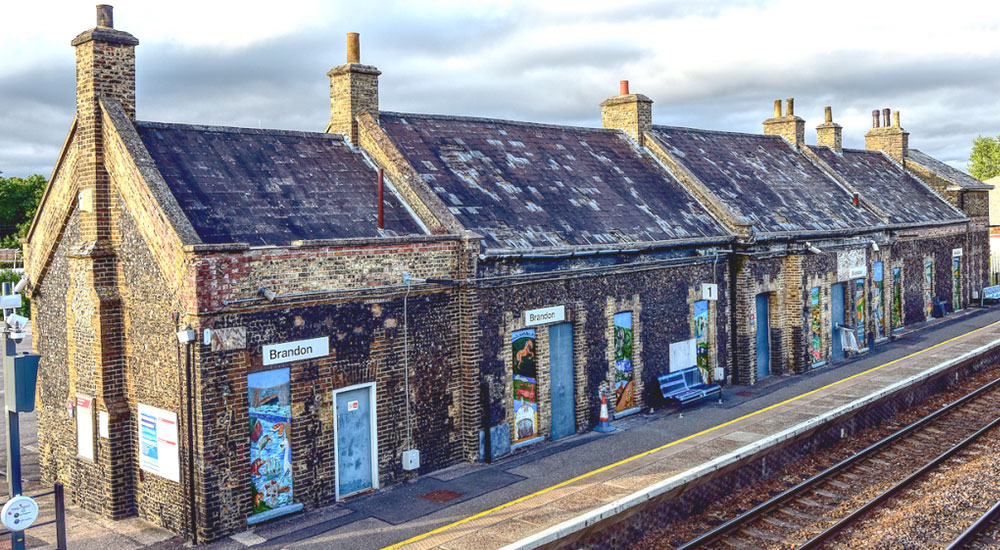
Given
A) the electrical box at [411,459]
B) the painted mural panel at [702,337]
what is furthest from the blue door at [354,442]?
the painted mural panel at [702,337]

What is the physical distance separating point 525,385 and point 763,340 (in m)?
10.3

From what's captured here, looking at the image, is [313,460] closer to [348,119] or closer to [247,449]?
[247,449]

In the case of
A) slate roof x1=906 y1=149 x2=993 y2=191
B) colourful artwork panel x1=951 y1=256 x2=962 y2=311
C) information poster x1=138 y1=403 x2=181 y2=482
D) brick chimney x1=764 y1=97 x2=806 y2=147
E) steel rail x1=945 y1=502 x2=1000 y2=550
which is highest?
brick chimney x1=764 y1=97 x2=806 y2=147

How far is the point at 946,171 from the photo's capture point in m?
40.5

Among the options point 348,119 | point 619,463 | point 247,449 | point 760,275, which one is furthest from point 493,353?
point 760,275

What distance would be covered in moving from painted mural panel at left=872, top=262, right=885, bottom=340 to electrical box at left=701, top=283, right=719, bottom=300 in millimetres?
10301

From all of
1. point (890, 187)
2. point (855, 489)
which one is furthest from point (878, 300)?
point (855, 489)

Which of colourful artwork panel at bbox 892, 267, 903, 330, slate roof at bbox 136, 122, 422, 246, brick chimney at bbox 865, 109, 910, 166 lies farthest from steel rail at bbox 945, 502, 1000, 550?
brick chimney at bbox 865, 109, 910, 166

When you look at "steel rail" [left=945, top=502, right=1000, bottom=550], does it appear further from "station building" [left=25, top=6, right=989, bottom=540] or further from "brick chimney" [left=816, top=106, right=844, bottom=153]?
"brick chimney" [left=816, top=106, right=844, bottom=153]

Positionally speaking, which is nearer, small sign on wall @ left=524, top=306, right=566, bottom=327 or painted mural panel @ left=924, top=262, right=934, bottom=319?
small sign on wall @ left=524, top=306, right=566, bottom=327

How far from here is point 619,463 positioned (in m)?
15.5

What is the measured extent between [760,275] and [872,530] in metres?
11.6

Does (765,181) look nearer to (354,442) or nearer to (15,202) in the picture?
(354,442)

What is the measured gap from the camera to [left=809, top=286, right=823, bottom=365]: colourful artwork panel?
82.3 feet
